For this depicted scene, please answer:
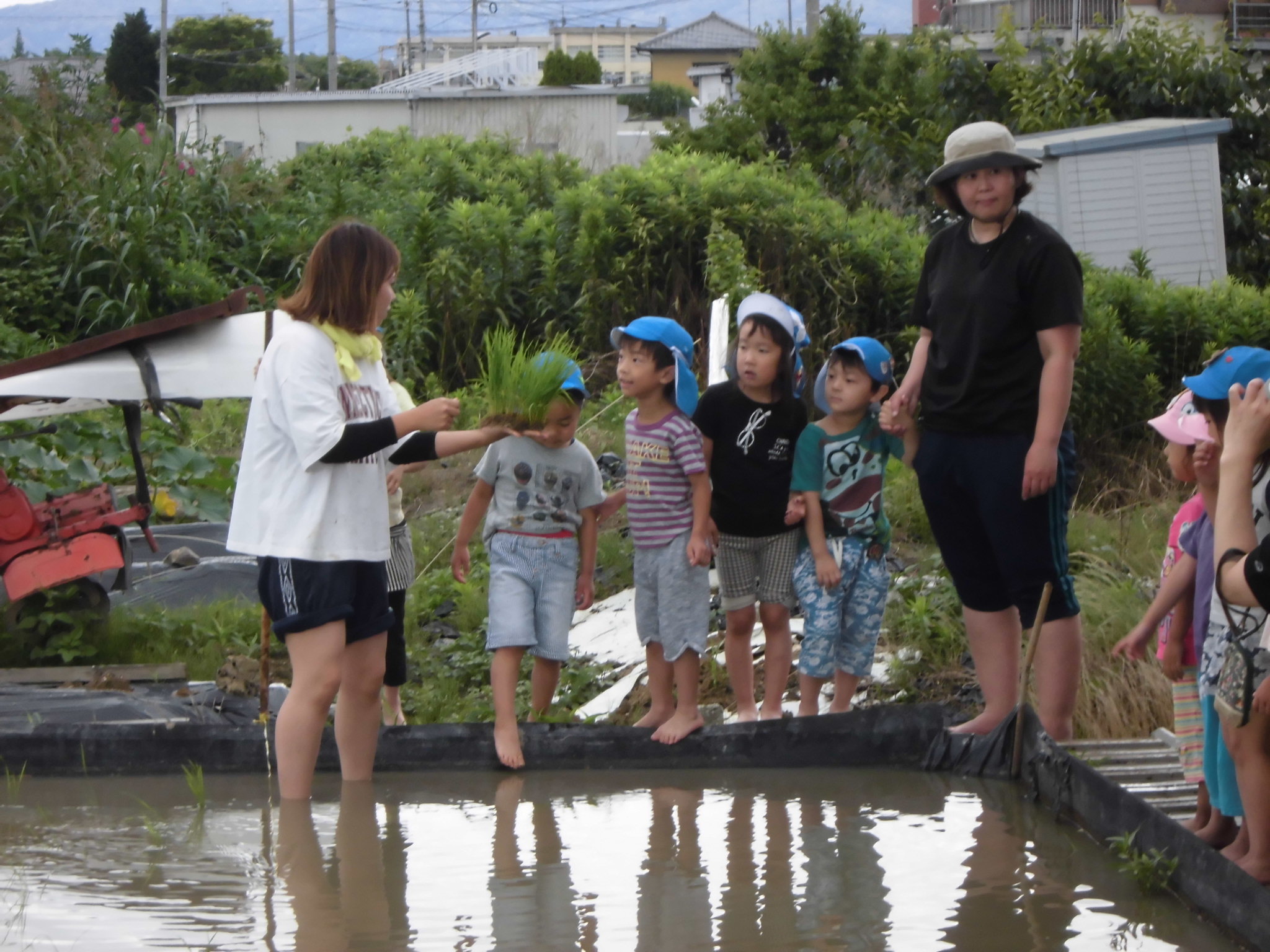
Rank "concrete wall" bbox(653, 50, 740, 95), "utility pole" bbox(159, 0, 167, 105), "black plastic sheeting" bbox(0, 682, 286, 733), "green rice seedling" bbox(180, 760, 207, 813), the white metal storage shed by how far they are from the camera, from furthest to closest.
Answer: "concrete wall" bbox(653, 50, 740, 95) < "utility pole" bbox(159, 0, 167, 105) < the white metal storage shed < "black plastic sheeting" bbox(0, 682, 286, 733) < "green rice seedling" bbox(180, 760, 207, 813)

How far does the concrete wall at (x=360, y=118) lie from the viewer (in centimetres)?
3048

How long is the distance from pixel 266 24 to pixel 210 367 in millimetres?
67794

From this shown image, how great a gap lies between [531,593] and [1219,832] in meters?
2.31

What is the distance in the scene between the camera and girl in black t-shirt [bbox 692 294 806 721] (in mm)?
5055

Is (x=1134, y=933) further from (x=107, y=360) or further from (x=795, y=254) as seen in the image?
(x=795, y=254)

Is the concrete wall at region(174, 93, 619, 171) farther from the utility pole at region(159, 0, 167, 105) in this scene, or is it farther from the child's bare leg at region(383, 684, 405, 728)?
the child's bare leg at region(383, 684, 405, 728)

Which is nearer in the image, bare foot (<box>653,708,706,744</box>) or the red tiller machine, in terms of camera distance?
bare foot (<box>653,708,706,744</box>)

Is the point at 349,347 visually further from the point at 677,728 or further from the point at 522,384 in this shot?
the point at 677,728

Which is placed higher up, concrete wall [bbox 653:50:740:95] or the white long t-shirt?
concrete wall [bbox 653:50:740:95]

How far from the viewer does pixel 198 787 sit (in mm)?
4422

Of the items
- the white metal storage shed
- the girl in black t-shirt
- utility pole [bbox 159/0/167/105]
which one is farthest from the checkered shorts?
utility pole [bbox 159/0/167/105]

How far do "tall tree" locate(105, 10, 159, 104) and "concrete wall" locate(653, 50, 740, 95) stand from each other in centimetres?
2606

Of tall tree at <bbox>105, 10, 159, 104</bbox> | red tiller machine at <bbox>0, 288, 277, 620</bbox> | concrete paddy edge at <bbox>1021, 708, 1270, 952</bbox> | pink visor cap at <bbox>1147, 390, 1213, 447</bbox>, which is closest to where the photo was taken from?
concrete paddy edge at <bbox>1021, 708, 1270, 952</bbox>

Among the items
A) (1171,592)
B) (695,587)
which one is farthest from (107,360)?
(1171,592)
